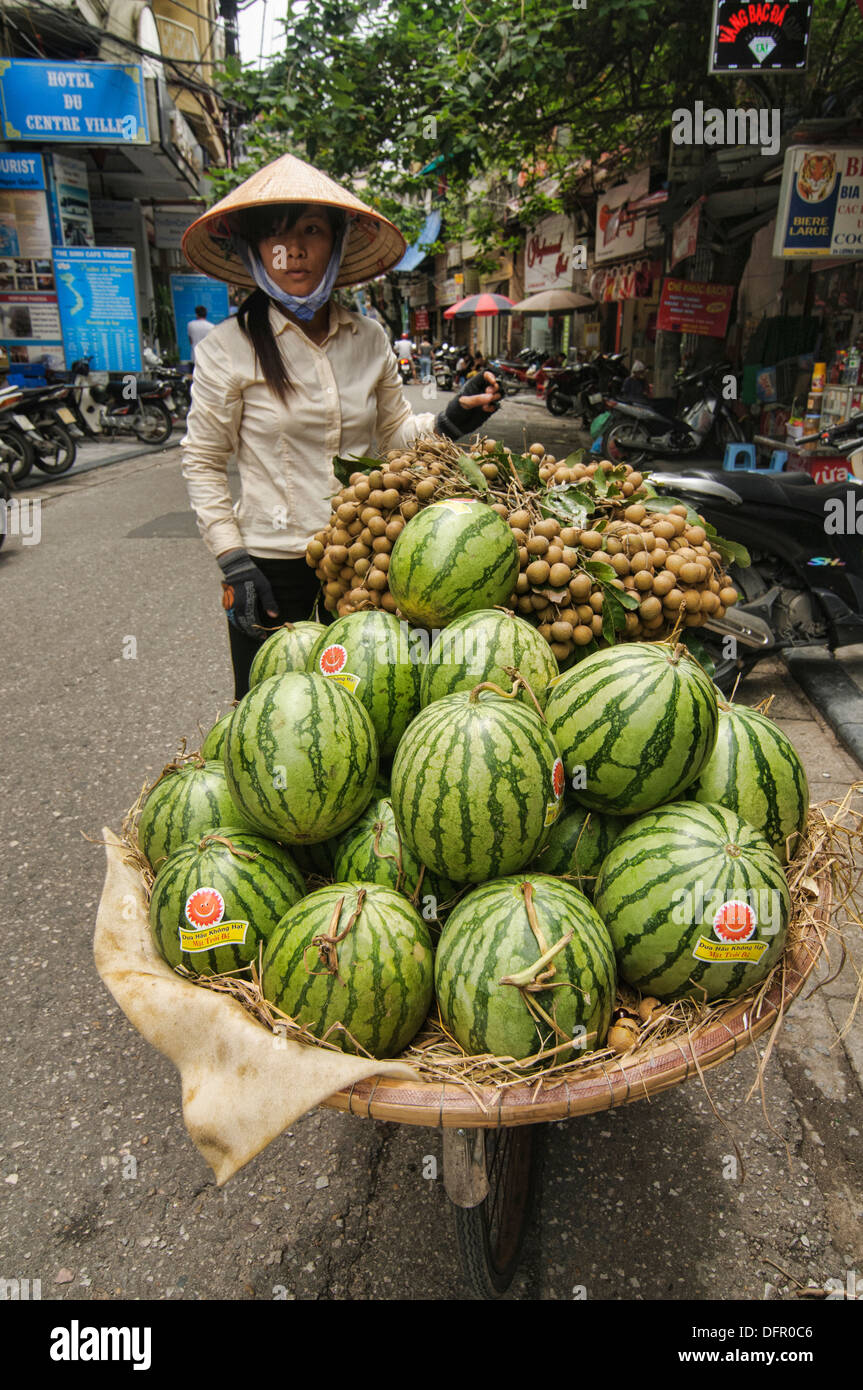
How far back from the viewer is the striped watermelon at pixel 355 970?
1.45m

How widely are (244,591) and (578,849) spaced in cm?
146

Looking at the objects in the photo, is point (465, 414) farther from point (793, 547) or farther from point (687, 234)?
point (687, 234)

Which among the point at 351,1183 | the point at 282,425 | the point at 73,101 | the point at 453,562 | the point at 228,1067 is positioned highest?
the point at 73,101

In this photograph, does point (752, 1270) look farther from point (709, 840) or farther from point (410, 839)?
point (410, 839)

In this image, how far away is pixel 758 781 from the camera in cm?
180

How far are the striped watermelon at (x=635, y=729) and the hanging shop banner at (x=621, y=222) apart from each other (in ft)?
47.6

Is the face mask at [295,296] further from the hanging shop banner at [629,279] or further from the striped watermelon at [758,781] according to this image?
the hanging shop banner at [629,279]

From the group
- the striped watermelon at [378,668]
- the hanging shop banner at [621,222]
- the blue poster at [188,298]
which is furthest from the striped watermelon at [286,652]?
the blue poster at [188,298]

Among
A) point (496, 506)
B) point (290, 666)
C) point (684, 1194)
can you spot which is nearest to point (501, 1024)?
point (290, 666)

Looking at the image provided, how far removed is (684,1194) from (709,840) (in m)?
1.40

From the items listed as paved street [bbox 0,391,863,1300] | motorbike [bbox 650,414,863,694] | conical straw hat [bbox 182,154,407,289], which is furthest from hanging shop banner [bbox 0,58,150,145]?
paved street [bbox 0,391,863,1300]

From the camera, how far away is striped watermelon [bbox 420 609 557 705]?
1.81 m

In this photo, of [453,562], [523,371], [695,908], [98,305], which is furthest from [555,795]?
[523,371]

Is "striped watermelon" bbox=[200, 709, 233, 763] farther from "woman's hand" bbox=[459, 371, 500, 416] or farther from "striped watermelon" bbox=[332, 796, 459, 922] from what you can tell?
"woman's hand" bbox=[459, 371, 500, 416]
